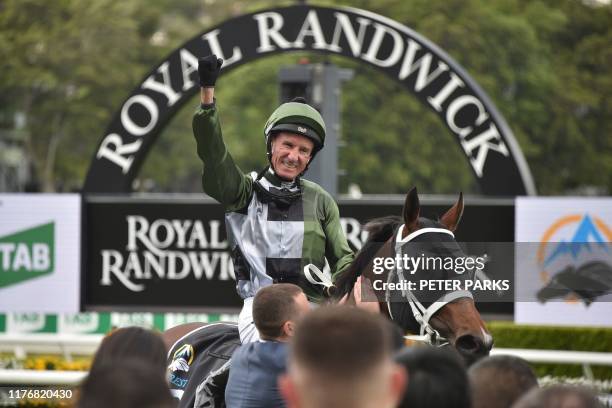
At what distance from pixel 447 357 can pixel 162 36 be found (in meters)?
38.4

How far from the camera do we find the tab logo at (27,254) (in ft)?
32.1

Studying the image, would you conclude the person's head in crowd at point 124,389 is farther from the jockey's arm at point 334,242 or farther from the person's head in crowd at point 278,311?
the jockey's arm at point 334,242

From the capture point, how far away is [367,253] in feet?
14.5

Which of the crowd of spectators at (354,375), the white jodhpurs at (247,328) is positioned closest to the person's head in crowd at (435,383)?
the crowd of spectators at (354,375)

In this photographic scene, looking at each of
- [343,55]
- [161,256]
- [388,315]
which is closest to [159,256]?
[161,256]

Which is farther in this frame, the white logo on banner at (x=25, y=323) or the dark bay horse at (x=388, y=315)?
the white logo on banner at (x=25, y=323)

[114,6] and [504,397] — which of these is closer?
[504,397]

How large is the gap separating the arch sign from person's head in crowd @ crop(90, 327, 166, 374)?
6.18 metres

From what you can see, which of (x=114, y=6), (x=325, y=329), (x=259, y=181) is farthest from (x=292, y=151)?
(x=114, y=6)

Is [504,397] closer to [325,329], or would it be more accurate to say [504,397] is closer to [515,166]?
[325,329]

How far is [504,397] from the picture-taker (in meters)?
3.13

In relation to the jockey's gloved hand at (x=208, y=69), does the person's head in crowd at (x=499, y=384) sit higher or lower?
lower

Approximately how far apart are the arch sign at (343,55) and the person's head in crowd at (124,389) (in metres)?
6.87

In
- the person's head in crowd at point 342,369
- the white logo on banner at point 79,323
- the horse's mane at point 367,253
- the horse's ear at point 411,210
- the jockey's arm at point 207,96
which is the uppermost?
the jockey's arm at point 207,96
